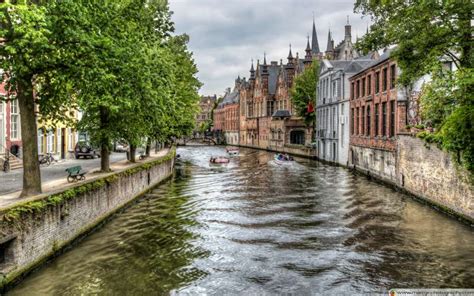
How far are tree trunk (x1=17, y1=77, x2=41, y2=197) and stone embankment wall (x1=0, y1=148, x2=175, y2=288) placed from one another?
1.12 meters

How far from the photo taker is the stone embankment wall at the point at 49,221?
1124 centimetres

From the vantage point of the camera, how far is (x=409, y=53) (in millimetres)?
18906

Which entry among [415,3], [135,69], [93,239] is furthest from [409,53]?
[93,239]

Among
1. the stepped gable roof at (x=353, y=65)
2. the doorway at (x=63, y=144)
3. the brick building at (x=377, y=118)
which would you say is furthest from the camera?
the stepped gable roof at (x=353, y=65)

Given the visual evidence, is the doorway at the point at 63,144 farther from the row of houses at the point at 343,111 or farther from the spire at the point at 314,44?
the spire at the point at 314,44

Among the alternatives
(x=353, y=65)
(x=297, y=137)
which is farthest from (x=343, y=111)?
(x=297, y=137)

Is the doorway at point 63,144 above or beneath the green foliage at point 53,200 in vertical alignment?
above

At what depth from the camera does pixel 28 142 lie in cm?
1462

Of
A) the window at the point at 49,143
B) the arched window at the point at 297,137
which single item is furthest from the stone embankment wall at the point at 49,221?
the arched window at the point at 297,137

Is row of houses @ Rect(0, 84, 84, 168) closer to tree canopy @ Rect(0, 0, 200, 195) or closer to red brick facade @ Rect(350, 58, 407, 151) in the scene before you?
tree canopy @ Rect(0, 0, 200, 195)

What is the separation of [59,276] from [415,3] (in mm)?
15788


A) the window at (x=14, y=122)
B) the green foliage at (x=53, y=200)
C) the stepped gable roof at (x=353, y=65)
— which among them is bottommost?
the green foliage at (x=53, y=200)

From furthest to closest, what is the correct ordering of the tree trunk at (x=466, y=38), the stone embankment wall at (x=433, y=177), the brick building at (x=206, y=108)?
the brick building at (x=206, y=108), the stone embankment wall at (x=433, y=177), the tree trunk at (x=466, y=38)

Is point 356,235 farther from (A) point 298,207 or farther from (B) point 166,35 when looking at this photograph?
(B) point 166,35
